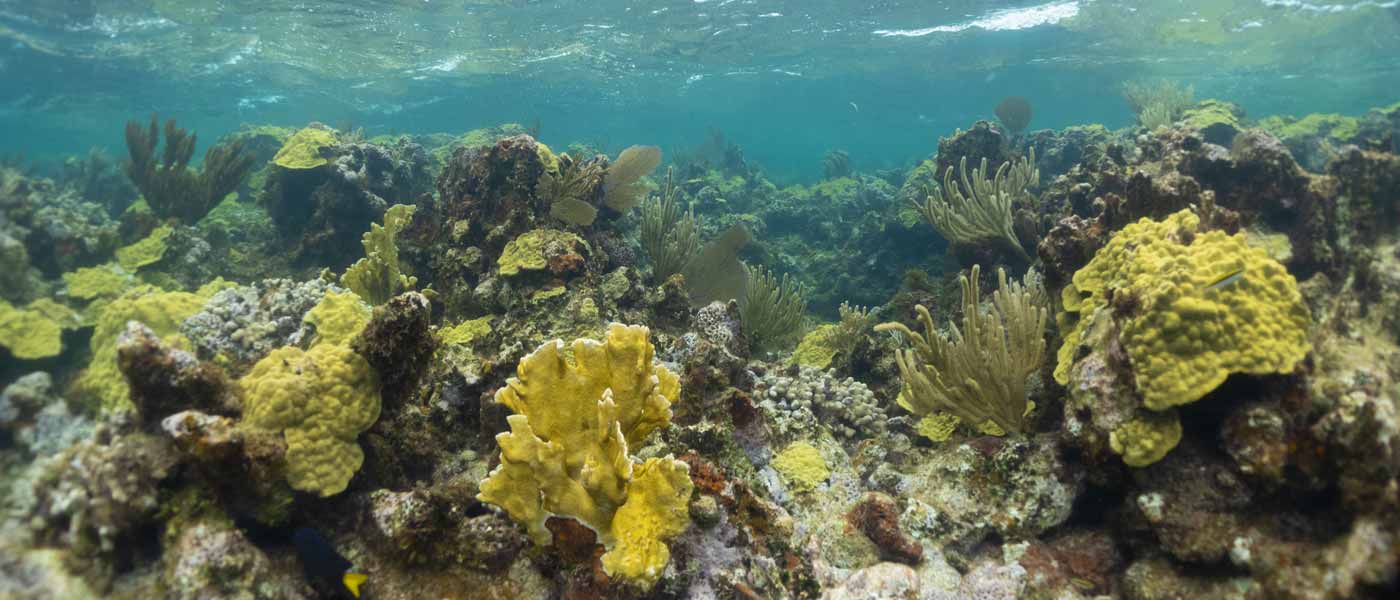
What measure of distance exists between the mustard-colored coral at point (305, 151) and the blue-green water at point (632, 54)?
11705 mm

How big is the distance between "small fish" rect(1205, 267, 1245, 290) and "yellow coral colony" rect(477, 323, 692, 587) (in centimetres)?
288

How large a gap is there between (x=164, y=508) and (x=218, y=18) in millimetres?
26857

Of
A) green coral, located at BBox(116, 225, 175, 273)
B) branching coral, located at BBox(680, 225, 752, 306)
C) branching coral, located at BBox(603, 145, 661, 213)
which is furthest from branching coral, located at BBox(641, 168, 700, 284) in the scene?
green coral, located at BBox(116, 225, 175, 273)

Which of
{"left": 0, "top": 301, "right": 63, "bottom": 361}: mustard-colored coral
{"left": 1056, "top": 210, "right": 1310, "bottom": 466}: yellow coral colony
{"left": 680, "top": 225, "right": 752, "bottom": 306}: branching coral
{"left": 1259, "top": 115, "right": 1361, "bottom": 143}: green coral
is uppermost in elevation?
{"left": 1056, "top": 210, "right": 1310, "bottom": 466}: yellow coral colony

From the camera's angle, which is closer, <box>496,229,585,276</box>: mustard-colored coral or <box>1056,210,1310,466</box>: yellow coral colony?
<box>1056,210,1310,466</box>: yellow coral colony

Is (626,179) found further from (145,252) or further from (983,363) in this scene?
(145,252)

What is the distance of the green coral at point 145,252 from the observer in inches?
291

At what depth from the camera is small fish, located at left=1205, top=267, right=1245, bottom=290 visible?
9.70 ft

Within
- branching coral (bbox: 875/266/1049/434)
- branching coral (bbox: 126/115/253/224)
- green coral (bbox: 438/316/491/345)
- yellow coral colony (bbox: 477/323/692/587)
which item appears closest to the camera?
yellow coral colony (bbox: 477/323/692/587)

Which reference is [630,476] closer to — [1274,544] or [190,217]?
[1274,544]

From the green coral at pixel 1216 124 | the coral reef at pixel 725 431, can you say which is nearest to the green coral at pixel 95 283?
the coral reef at pixel 725 431

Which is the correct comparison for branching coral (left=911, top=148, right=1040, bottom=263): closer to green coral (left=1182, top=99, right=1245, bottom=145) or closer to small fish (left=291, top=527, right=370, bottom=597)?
green coral (left=1182, top=99, right=1245, bottom=145)

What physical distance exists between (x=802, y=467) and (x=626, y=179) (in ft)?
16.2

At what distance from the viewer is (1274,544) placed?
2.56 m
